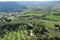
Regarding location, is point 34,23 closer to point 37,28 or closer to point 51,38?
point 37,28

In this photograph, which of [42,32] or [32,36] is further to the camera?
[42,32]

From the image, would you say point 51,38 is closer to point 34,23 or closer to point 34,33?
point 34,33

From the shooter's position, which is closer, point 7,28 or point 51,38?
point 51,38

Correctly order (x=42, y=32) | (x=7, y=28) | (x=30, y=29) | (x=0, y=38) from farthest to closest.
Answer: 1. (x=7, y=28)
2. (x=30, y=29)
3. (x=42, y=32)
4. (x=0, y=38)

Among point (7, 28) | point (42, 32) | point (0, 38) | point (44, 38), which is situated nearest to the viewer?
point (44, 38)

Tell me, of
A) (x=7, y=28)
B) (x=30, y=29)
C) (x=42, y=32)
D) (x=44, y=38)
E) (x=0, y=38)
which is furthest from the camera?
(x=7, y=28)

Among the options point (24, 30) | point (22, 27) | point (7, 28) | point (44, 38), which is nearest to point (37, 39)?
point (44, 38)

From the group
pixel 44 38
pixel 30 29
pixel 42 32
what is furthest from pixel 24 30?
pixel 44 38

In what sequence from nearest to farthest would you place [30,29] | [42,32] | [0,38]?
[0,38]
[42,32]
[30,29]

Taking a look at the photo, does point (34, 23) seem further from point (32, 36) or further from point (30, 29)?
point (32, 36)
